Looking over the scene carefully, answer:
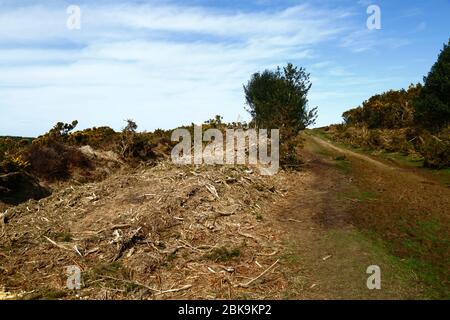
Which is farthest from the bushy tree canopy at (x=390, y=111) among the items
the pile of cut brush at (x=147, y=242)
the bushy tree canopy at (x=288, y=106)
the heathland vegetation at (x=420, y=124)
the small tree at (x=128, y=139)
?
the pile of cut brush at (x=147, y=242)

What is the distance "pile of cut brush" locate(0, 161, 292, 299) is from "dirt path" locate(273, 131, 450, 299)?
0.60m

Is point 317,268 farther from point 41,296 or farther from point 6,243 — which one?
point 6,243

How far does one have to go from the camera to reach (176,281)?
7.01m

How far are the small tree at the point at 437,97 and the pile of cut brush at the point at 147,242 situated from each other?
20.3 meters

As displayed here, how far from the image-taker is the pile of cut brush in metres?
6.80

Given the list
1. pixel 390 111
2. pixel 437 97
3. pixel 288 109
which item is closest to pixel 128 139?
pixel 288 109

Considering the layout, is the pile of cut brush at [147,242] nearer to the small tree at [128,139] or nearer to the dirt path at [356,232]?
the dirt path at [356,232]

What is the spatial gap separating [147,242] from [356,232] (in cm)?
507

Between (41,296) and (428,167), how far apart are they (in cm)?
1854

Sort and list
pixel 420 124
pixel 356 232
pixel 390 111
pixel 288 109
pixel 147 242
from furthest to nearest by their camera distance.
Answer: pixel 390 111
pixel 420 124
pixel 288 109
pixel 356 232
pixel 147 242

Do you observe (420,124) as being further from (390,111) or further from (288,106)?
(288,106)

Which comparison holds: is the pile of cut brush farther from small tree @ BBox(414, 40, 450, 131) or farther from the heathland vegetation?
small tree @ BBox(414, 40, 450, 131)

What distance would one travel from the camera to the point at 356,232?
9.27 m
